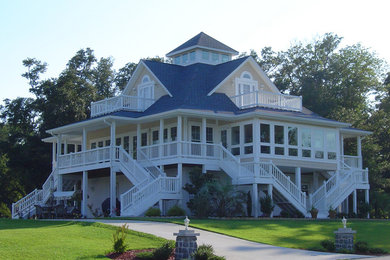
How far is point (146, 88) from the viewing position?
4084 cm

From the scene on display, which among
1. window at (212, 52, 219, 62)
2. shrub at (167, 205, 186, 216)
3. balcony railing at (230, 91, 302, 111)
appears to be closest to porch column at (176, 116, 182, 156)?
shrub at (167, 205, 186, 216)

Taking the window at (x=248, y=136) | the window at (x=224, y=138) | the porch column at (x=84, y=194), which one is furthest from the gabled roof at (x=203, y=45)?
the porch column at (x=84, y=194)

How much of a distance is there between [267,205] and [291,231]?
6093 millimetres

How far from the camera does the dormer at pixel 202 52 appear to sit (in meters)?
42.7

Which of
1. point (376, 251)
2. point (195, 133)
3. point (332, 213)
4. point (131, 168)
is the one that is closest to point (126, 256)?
point (376, 251)

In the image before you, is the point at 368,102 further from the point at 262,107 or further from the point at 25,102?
the point at 25,102

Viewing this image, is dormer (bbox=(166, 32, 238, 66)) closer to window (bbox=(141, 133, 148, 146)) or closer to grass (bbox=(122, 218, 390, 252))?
window (bbox=(141, 133, 148, 146))

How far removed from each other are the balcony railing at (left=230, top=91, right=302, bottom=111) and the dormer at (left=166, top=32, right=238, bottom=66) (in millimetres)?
5838

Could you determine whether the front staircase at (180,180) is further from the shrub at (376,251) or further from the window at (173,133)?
the shrub at (376,251)

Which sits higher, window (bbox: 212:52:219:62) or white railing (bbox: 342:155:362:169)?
window (bbox: 212:52:219:62)

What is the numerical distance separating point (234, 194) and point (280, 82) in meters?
25.4

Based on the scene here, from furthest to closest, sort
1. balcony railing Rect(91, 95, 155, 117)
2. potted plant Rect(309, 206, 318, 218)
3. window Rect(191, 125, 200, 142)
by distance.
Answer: balcony railing Rect(91, 95, 155, 117) < window Rect(191, 125, 200, 142) < potted plant Rect(309, 206, 318, 218)

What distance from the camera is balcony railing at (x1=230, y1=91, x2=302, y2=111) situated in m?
36.4

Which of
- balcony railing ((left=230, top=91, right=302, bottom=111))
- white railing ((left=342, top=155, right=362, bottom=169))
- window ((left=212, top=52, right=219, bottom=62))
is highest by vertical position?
window ((left=212, top=52, right=219, bottom=62))
